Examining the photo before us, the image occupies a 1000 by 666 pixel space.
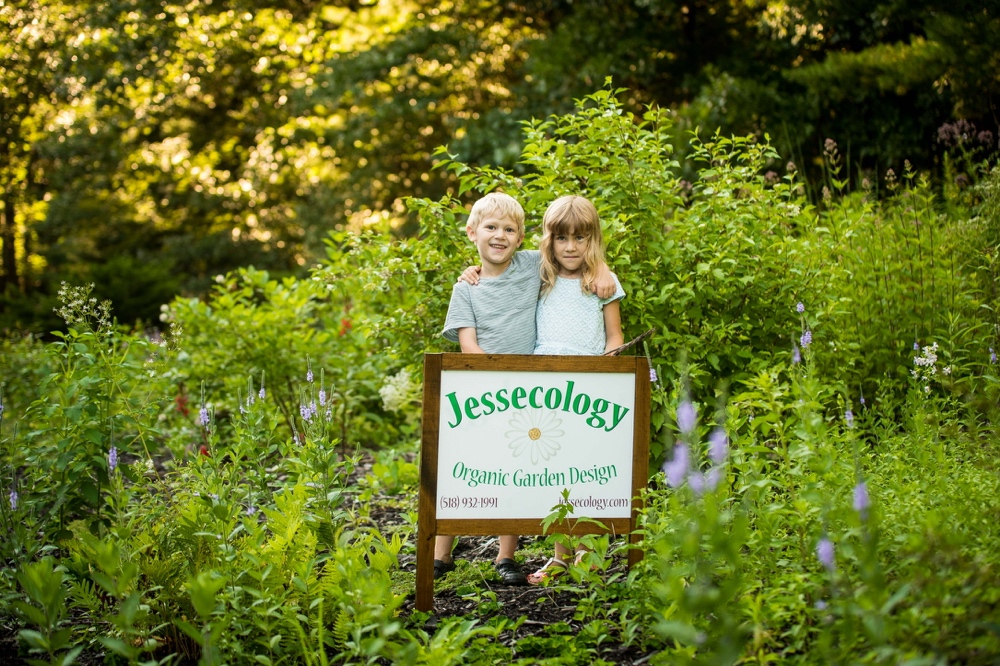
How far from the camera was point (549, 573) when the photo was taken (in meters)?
2.97

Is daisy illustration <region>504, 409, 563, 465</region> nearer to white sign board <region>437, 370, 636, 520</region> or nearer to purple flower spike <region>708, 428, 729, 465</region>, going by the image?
white sign board <region>437, 370, 636, 520</region>

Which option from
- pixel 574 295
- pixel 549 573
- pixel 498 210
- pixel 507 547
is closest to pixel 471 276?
pixel 498 210

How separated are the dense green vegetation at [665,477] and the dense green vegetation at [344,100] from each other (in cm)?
196

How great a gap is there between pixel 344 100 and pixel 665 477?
1134 cm

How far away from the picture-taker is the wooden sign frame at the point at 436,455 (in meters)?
2.76

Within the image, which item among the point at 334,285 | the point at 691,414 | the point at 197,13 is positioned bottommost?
the point at 691,414

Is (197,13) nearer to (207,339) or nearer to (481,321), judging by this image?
(207,339)

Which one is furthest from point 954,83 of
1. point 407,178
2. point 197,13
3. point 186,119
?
point 186,119

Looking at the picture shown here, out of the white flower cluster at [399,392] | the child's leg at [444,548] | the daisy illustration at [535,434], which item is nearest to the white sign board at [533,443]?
the daisy illustration at [535,434]

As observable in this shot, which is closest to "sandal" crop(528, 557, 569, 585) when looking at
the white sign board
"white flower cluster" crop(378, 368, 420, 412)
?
the white sign board

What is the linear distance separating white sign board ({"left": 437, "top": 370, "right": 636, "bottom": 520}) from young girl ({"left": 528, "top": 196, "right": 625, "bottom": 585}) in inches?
17.1

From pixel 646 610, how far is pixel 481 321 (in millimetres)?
1338

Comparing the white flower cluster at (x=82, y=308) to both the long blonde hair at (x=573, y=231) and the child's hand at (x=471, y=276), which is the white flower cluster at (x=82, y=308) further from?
the long blonde hair at (x=573, y=231)

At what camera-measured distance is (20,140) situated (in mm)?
14836
